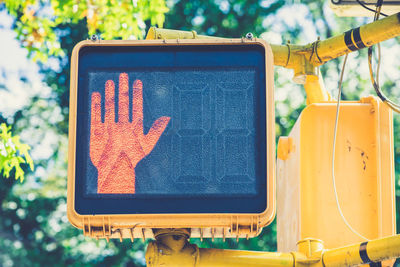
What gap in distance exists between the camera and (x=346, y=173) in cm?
368

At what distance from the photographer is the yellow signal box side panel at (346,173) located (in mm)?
3645

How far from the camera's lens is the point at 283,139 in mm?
4094

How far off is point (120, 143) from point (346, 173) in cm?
119

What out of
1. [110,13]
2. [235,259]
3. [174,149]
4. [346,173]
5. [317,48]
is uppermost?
[110,13]

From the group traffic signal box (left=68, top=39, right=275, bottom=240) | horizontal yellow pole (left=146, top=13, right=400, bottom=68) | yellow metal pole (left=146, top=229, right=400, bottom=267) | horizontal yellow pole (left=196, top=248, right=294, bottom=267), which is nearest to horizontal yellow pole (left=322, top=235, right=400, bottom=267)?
yellow metal pole (left=146, top=229, right=400, bottom=267)

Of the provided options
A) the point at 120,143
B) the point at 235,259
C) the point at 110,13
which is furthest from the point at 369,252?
the point at 110,13

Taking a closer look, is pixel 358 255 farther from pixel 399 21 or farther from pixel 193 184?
pixel 399 21

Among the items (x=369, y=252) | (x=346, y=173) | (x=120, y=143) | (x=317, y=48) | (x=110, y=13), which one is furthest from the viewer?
(x=110, y=13)

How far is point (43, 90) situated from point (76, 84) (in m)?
13.2

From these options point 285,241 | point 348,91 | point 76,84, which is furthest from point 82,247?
point 76,84

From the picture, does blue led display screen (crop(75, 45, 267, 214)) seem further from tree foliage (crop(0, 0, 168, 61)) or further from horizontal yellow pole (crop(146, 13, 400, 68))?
tree foliage (crop(0, 0, 168, 61))

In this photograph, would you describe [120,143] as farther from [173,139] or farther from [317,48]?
[317,48]

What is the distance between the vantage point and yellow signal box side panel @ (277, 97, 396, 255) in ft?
12.0

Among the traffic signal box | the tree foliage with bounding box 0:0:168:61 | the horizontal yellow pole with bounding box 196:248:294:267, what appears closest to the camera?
the traffic signal box
